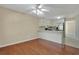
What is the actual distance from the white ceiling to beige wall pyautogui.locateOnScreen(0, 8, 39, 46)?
9cm

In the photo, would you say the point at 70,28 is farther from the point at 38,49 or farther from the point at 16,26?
the point at 16,26

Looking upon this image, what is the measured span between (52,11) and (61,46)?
65cm

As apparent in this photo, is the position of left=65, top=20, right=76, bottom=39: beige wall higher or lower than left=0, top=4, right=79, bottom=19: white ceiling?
lower

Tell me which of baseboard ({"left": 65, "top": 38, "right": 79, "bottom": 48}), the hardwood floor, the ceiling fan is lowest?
the hardwood floor

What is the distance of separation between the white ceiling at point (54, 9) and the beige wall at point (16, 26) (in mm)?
90

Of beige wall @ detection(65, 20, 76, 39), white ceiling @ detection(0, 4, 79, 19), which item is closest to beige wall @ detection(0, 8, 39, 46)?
white ceiling @ detection(0, 4, 79, 19)

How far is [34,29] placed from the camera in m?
1.62

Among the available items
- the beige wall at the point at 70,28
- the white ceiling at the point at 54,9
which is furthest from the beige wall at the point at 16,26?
the beige wall at the point at 70,28

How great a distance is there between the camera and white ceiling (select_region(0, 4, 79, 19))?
1.47 metres

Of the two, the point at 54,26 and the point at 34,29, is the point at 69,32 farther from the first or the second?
the point at 34,29

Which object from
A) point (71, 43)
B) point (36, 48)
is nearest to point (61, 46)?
point (71, 43)

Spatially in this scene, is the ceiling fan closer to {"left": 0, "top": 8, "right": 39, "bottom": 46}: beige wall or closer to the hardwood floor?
{"left": 0, "top": 8, "right": 39, "bottom": 46}: beige wall

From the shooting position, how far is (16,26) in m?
1.55

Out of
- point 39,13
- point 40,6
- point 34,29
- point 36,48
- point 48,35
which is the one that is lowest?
point 36,48
